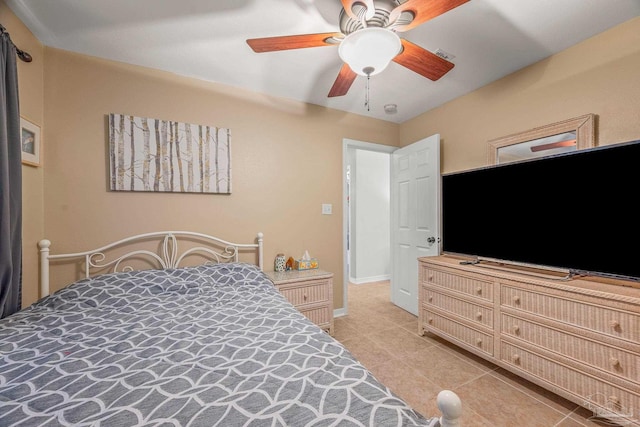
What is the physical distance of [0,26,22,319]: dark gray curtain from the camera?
140cm

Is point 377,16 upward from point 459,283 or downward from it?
upward

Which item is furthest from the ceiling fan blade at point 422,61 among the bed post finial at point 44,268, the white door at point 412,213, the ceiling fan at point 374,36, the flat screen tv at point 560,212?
the bed post finial at point 44,268

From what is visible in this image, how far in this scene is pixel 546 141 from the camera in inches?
81.4

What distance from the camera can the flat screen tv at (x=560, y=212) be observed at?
148 centimetres

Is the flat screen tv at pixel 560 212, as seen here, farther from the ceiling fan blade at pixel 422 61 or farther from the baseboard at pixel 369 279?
the baseboard at pixel 369 279

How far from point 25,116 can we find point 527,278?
3.57m

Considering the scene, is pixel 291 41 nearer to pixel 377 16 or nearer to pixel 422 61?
pixel 377 16

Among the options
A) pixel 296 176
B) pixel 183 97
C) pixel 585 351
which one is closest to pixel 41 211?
pixel 183 97

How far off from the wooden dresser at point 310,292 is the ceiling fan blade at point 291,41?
1.79 meters

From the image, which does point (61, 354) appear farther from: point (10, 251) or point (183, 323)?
point (10, 251)

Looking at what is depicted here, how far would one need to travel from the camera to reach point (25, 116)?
1.72 meters

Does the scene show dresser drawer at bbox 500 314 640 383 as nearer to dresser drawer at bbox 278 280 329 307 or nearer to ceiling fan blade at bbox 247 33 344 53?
dresser drawer at bbox 278 280 329 307

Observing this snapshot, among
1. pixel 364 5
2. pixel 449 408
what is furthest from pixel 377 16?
pixel 449 408

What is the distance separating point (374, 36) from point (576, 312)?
1.93 metres
